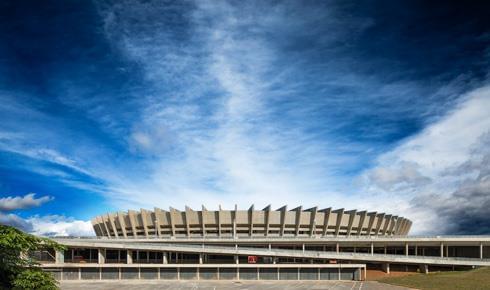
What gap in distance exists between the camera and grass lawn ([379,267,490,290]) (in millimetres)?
49438

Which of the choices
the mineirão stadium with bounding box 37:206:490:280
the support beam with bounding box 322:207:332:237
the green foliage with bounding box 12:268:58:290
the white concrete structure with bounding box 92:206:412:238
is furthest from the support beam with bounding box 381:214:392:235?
the green foliage with bounding box 12:268:58:290

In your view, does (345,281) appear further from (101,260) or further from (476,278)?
(101,260)

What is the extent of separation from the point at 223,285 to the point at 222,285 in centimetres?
14

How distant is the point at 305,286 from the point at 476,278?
21.8 meters

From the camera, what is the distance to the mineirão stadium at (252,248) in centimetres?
6594

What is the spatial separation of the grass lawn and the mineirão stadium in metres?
8.31

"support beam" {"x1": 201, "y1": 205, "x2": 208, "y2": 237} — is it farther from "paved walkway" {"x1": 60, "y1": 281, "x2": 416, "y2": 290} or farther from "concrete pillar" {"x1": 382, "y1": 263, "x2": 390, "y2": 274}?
"concrete pillar" {"x1": 382, "y1": 263, "x2": 390, "y2": 274}

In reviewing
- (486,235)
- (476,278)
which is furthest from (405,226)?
(476,278)

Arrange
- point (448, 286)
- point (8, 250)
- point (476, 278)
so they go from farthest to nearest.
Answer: point (476, 278), point (448, 286), point (8, 250)

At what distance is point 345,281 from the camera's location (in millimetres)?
64875

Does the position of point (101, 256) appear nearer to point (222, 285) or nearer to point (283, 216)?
point (222, 285)

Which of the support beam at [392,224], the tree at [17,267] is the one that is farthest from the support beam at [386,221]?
the tree at [17,267]

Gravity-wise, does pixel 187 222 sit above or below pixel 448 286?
above

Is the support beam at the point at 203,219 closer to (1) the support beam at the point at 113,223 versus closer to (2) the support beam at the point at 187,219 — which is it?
(2) the support beam at the point at 187,219
